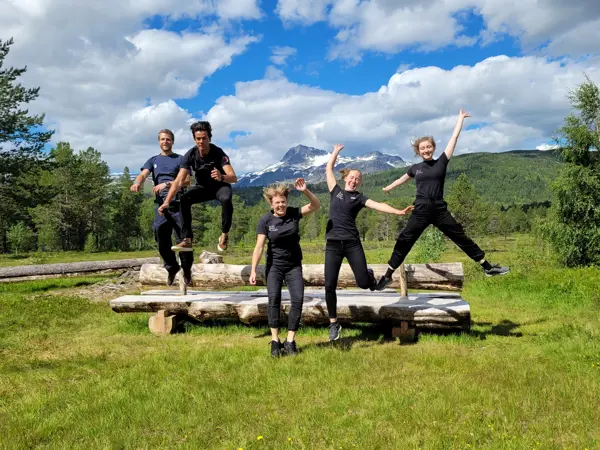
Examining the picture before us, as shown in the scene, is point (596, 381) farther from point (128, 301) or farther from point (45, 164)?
point (45, 164)

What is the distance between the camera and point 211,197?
8.16m

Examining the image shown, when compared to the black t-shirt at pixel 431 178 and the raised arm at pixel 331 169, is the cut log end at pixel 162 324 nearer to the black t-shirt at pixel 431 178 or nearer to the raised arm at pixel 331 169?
the raised arm at pixel 331 169

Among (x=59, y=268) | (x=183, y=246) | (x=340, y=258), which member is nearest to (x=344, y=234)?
(x=340, y=258)

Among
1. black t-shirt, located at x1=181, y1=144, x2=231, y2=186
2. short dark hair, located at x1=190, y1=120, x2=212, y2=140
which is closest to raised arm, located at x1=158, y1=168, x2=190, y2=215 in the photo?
black t-shirt, located at x1=181, y1=144, x2=231, y2=186

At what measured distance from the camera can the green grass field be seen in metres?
3.95

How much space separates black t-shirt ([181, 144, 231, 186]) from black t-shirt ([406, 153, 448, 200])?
3627 mm

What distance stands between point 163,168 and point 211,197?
120 centimetres

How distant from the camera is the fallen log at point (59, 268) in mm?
19188

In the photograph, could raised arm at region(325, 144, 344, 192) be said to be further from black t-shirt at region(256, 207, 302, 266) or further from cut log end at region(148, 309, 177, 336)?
cut log end at region(148, 309, 177, 336)

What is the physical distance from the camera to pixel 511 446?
11.9 ft

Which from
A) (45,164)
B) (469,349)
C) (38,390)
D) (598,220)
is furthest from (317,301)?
(45,164)

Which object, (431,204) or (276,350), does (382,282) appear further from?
(276,350)

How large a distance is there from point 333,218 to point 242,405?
333 centimetres

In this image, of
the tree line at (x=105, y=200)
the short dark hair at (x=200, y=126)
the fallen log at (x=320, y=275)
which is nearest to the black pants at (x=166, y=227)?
the fallen log at (x=320, y=275)
